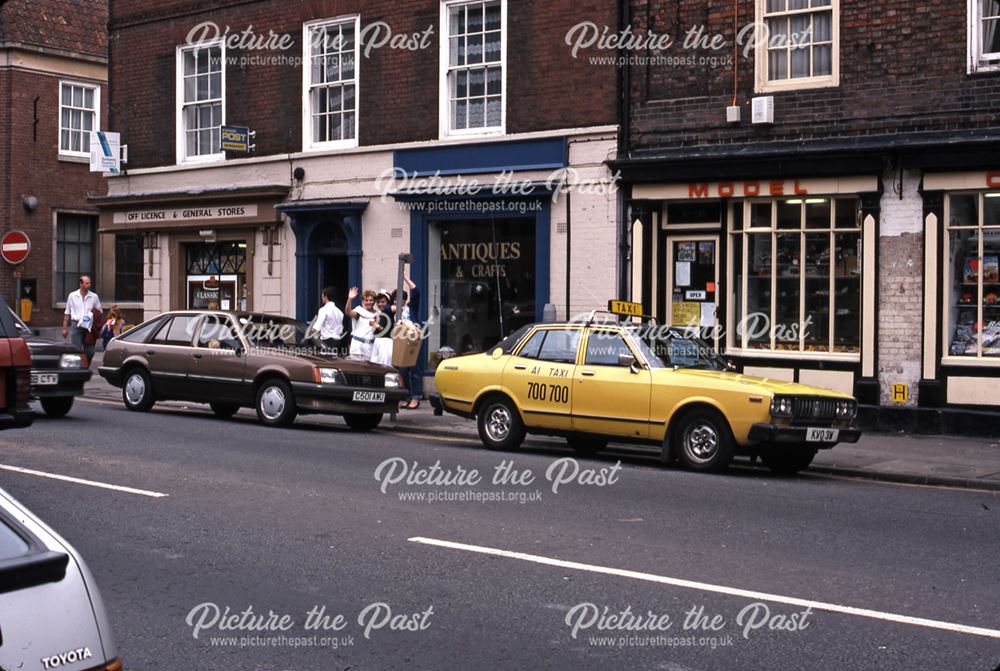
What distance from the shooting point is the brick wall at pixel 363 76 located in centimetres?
1945

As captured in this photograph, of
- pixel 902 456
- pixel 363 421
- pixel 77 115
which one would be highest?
pixel 77 115

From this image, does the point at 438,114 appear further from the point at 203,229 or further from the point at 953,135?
the point at 953,135

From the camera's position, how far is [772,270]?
1766cm

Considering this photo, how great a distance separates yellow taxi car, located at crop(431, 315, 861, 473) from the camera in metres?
12.4

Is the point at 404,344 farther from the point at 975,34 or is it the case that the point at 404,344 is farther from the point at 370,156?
the point at 975,34

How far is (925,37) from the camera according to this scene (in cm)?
1628

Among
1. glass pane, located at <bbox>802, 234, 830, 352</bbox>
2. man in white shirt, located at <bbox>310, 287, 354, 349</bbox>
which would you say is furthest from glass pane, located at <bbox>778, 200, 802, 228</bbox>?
man in white shirt, located at <bbox>310, 287, 354, 349</bbox>

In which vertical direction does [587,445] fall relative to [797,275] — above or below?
below

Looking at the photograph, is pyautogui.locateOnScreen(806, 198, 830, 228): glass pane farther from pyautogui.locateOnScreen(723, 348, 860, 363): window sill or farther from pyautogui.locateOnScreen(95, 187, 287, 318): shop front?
pyautogui.locateOnScreen(95, 187, 287, 318): shop front

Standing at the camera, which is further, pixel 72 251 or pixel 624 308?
pixel 72 251

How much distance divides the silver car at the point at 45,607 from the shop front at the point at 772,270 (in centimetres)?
1437

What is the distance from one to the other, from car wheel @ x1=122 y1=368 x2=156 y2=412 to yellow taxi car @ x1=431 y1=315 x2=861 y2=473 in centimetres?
491

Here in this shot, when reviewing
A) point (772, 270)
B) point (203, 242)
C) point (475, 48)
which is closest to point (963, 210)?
point (772, 270)

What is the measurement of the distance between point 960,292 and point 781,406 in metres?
5.29
